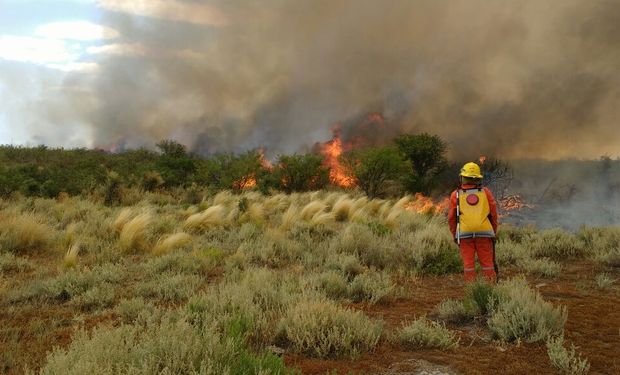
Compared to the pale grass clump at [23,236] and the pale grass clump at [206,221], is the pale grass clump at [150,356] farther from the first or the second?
the pale grass clump at [206,221]

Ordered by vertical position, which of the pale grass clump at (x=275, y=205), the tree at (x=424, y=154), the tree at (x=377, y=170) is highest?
the tree at (x=424, y=154)

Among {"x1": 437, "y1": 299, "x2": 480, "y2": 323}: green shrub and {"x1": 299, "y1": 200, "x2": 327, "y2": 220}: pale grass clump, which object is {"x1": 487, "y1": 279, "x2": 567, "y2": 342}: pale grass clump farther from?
{"x1": 299, "y1": 200, "x2": 327, "y2": 220}: pale grass clump

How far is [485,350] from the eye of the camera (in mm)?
4164

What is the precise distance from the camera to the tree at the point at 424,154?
35625 millimetres

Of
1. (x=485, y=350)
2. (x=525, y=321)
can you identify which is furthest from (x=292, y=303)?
(x=525, y=321)

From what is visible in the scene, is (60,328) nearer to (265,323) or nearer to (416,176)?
(265,323)

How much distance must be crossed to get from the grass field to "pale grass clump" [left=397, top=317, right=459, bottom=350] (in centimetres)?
2

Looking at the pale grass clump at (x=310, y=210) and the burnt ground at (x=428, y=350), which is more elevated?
the pale grass clump at (x=310, y=210)

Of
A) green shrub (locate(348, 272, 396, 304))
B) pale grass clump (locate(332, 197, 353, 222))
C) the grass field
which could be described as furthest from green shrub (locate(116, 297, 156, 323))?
pale grass clump (locate(332, 197, 353, 222))

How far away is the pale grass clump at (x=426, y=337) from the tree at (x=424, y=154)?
31.4 m

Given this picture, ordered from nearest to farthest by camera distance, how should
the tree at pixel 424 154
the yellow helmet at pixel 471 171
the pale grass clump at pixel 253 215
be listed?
the yellow helmet at pixel 471 171
the pale grass clump at pixel 253 215
the tree at pixel 424 154

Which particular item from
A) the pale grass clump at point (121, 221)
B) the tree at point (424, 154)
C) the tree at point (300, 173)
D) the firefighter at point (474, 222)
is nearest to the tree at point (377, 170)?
the tree at point (300, 173)

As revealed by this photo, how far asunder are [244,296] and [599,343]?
3.90m

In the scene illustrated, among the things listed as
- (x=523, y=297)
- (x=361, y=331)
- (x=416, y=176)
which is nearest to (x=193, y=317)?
(x=361, y=331)
